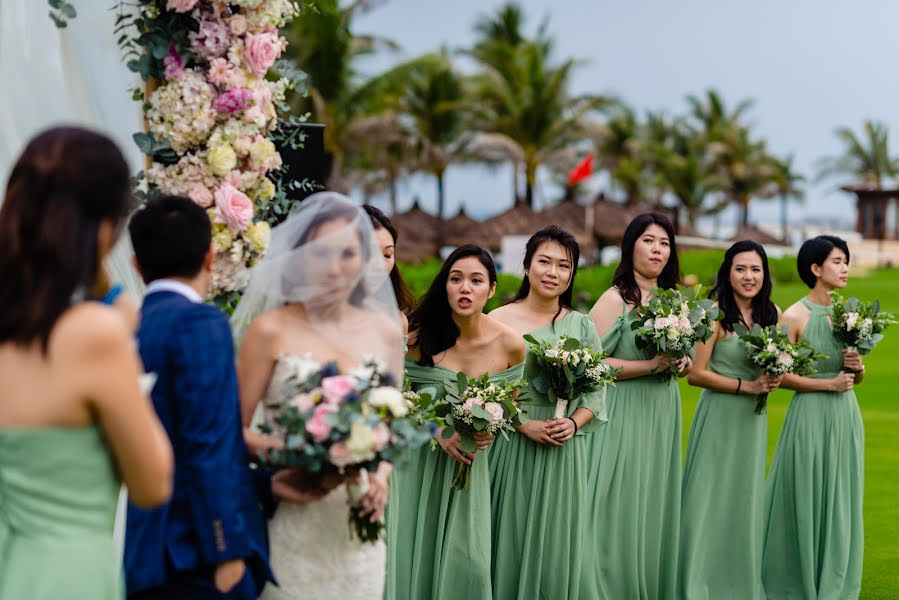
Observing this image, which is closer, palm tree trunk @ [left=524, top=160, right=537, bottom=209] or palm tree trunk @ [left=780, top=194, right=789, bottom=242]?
palm tree trunk @ [left=524, top=160, right=537, bottom=209]

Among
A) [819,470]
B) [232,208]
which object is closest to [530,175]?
[819,470]

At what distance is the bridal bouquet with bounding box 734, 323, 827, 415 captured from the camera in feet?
24.7

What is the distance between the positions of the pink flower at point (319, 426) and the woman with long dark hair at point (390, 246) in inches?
94.1

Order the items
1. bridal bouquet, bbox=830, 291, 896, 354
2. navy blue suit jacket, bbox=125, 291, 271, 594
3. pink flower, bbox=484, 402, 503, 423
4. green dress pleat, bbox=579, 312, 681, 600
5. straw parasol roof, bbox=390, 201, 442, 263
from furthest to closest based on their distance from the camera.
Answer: straw parasol roof, bbox=390, 201, 442, 263 < bridal bouquet, bbox=830, 291, 896, 354 < green dress pleat, bbox=579, 312, 681, 600 < pink flower, bbox=484, 402, 503, 423 < navy blue suit jacket, bbox=125, 291, 271, 594

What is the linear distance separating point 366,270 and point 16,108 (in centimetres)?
170

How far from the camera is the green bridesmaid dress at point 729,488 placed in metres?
7.79

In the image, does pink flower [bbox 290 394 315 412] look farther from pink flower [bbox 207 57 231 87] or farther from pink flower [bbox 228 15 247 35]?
pink flower [bbox 228 15 247 35]

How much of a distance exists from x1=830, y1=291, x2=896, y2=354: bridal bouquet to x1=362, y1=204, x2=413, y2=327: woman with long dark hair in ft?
10.4

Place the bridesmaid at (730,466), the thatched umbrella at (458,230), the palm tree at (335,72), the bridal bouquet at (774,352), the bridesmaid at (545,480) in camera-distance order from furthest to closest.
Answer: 1. the thatched umbrella at (458,230)
2. the palm tree at (335,72)
3. the bridesmaid at (730,466)
4. the bridal bouquet at (774,352)
5. the bridesmaid at (545,480)

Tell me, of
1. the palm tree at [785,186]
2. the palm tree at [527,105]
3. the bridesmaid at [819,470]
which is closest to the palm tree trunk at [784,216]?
the palm tree at [785,186]

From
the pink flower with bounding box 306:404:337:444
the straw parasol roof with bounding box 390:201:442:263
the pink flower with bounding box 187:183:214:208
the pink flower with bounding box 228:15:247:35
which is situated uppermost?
the straw parasol roof with bounding box 390:201:442:263

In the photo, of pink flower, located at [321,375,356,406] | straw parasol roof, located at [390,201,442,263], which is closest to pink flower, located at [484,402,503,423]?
pink flower, located at [321,375,356,406]

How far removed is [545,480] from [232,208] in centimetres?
266

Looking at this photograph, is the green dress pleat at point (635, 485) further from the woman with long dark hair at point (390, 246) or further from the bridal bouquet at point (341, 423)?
the bridal bouquet at point (341, 423)
